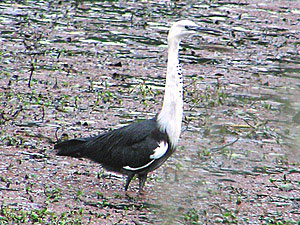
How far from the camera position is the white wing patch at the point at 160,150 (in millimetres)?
6012

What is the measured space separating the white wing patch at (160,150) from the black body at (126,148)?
0.03 meters

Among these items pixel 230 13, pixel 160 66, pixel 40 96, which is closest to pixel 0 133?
pixel 40 96

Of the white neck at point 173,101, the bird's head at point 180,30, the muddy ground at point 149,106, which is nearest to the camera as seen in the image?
the muddy ground at point 149,106

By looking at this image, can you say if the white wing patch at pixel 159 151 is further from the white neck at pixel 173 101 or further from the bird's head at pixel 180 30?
the bird's head at pixel 180 30

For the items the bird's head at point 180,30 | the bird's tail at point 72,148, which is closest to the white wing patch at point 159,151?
the bird's tail at point 72,148

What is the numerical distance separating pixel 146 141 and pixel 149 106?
2679 millimetres

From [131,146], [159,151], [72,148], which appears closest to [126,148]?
[131,146]

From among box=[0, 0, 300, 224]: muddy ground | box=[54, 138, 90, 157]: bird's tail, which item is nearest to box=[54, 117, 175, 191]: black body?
box=[54, 138, 90, 157]: bird's tail

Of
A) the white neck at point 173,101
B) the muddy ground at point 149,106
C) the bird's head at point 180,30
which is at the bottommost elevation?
the muddy ground at point 149,106

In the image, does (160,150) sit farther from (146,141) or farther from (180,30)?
(180,30)

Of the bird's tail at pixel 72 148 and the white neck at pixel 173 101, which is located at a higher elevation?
the white neck at pixel 173 101

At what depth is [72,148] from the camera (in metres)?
6.36

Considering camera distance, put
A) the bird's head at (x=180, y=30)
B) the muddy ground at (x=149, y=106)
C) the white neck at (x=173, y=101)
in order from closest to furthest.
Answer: the muddy ground at (x=149, y=106) < the white neck at (x=173, y=101) < the bird's head at (x=180, y=30)

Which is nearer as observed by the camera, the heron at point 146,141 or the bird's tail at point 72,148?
the heron at point 146,141
